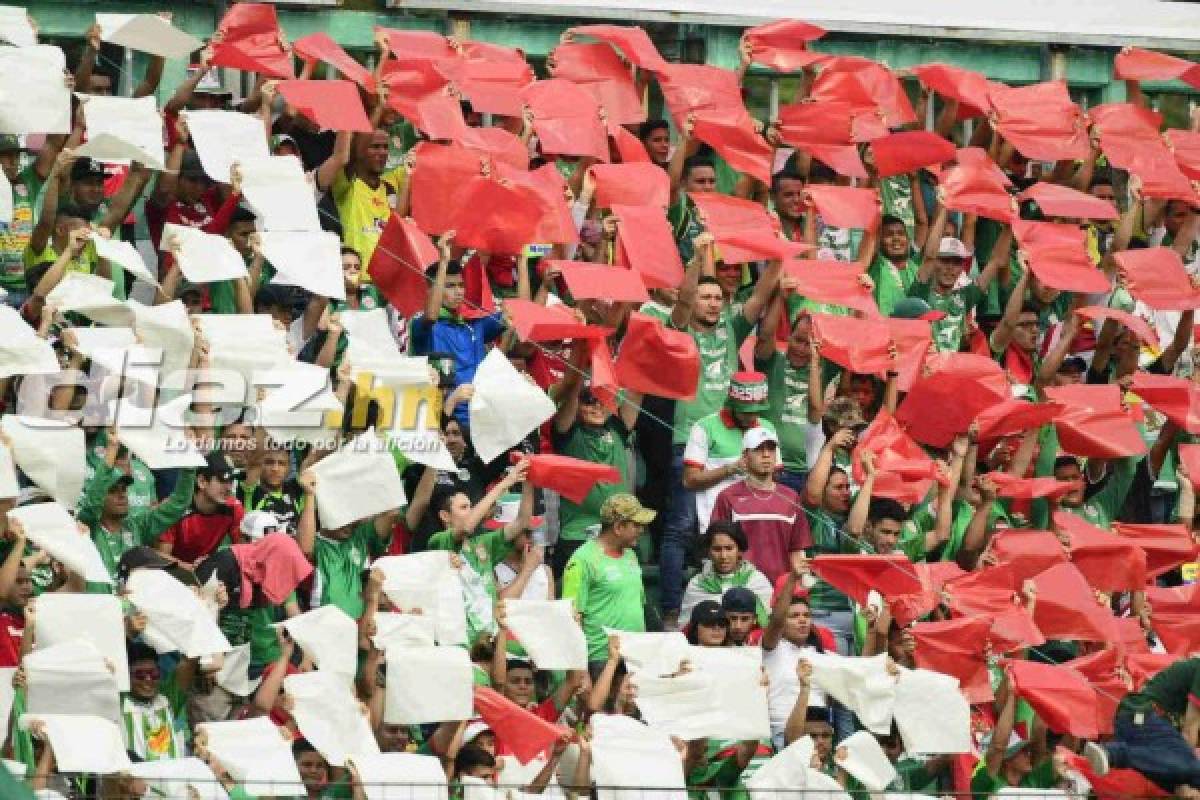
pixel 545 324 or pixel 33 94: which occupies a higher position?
pixel 33 94

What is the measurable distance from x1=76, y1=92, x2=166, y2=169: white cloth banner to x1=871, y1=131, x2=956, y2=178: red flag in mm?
3727

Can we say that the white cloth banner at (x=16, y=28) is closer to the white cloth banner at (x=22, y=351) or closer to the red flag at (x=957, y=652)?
the white cloth banner at (x=22, y=351)

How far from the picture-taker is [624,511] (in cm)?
1427

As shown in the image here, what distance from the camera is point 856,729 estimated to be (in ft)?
46.9

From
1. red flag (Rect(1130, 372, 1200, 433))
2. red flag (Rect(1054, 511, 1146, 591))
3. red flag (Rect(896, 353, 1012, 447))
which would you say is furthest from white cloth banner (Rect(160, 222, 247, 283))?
red flag (Rect(1130, 372, 1200, 433))

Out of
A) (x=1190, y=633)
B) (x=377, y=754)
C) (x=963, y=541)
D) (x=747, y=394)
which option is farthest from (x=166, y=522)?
(x=1190, y=633)

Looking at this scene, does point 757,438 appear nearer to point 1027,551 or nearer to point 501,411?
point 501,411

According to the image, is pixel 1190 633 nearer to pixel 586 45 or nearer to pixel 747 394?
pixel 747 394

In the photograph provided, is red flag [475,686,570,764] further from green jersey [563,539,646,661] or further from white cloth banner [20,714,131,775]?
white cloth banner [20,714,131,775]

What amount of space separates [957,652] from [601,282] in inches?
90.9

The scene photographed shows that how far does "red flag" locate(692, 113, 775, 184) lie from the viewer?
1652cm

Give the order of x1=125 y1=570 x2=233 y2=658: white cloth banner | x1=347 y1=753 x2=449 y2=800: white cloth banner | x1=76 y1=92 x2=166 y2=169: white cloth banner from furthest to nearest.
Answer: x1=76 y1=92 x2=166 y2=169: white cloth banner, x1=125 y1=570 x2=233 y2=658: white cloth banner, x1=347 y1=753 x2=449 y2=800: white cloth banner

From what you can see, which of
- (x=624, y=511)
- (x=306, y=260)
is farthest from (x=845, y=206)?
(x=306, y=260)

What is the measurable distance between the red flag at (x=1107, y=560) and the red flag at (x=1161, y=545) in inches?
4.9
